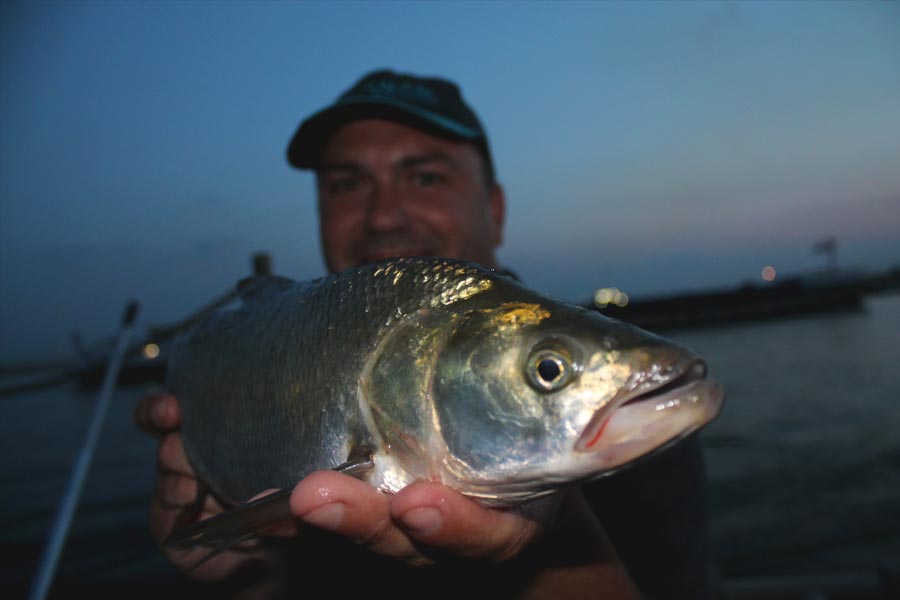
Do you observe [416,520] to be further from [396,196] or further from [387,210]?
[396,196]

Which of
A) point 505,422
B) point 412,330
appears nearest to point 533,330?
point 505,422

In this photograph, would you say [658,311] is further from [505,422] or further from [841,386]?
[505,422]

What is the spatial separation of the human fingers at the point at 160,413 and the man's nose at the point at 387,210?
5.45 feet

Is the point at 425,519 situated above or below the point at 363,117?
below

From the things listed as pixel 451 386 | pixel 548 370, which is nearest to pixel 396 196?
pixel 451 386

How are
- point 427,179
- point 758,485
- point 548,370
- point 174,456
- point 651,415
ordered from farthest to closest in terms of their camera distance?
point 758,485
point 427,179
point 174,456
point 548,370
point 651,415

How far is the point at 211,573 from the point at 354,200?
98.6 inches

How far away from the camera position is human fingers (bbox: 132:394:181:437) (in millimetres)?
2688

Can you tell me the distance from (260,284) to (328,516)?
148 centimetres

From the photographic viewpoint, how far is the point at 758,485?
40.7 feet

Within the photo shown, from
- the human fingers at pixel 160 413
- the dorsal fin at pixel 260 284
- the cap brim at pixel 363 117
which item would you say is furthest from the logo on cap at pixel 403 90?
the human fingers at pixel 160 413

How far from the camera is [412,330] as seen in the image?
5.32ft

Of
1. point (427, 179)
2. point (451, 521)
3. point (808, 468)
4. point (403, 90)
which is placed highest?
point (403, 90)

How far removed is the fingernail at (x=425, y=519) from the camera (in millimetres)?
1394
